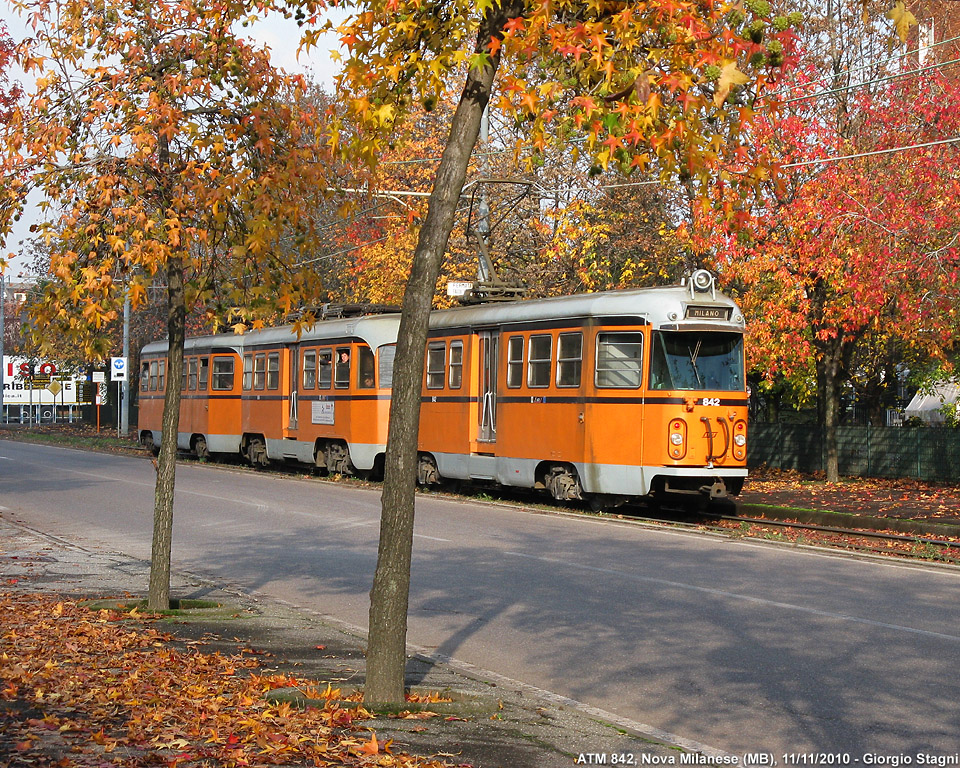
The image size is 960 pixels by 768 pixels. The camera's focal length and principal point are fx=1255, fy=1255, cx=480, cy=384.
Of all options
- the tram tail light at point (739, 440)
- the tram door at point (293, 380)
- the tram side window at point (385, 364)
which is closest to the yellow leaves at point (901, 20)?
the tram tail light at point (739, 440)

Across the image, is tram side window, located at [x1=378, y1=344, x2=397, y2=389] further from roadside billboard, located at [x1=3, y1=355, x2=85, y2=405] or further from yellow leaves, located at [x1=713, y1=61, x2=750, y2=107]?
yellow leaves, located at [x1=713, y1=61, x2=750, y2=107]

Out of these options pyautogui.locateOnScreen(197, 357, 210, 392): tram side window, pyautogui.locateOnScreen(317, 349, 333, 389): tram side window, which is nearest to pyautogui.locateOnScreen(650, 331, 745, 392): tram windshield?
pyautogui.locateOnScreen(317, 349, 333, 389): tram side window

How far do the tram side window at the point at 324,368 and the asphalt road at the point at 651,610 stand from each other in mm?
8074

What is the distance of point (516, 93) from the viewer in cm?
718

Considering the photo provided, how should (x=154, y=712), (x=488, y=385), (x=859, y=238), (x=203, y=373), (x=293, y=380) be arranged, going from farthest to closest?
(x=203, y=373)
(x=293, y=380)
(x=488, y=385)
(x=859, y=238)
(x=154, y=712)

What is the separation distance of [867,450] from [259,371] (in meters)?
15.4

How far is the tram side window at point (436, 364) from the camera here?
24.7m

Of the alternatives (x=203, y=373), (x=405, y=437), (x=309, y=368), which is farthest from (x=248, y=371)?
(x=405, y=437)

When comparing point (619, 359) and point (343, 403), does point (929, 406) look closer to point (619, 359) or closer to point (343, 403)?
point (343, 403)

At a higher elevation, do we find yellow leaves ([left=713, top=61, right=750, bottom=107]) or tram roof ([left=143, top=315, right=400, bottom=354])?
tram roof ([left=143, top=315, right=400, bottom=354])

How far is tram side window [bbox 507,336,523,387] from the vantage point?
22.3 meters

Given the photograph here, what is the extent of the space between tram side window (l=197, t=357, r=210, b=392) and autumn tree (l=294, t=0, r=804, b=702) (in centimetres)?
2891

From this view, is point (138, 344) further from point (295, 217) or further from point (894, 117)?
point (295, 217)

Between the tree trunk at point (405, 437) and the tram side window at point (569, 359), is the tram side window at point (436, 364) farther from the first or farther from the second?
the tree trunk at point (405, 437)
